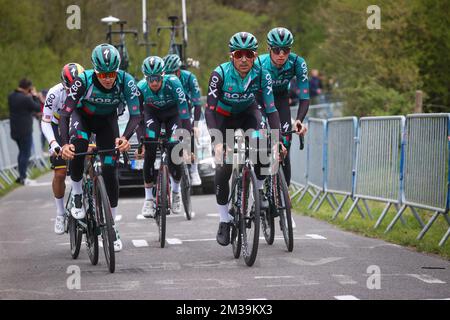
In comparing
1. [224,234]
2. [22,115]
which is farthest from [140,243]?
[22,115]

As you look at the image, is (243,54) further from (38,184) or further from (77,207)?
(38,184)

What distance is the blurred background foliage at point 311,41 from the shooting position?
88.3 ft

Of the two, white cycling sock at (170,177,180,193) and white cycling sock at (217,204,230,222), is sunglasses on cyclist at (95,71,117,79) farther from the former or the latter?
white cycling sock at (170,177,180,193)

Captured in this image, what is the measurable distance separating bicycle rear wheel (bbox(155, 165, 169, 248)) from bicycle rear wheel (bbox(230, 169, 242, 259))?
1.55m

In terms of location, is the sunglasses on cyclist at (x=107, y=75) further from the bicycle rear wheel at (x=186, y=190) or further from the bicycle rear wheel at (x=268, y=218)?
the bicycle rear wheel at (x=186, y=190)

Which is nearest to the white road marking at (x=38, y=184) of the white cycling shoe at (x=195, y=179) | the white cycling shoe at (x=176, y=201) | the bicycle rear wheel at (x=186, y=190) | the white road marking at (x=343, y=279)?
the white cycling shoe at (x=195, y=179)

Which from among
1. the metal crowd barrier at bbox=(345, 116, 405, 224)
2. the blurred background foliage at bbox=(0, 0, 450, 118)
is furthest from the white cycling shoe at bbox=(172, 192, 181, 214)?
the blurred background foliage at bbox=(0, 0, 450, 118)

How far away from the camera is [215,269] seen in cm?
1030

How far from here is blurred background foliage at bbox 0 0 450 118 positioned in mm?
26922

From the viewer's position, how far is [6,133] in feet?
84.7

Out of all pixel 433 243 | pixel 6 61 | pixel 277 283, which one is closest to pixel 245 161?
pixel 277 283

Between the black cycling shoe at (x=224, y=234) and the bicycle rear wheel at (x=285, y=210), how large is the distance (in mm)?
684
